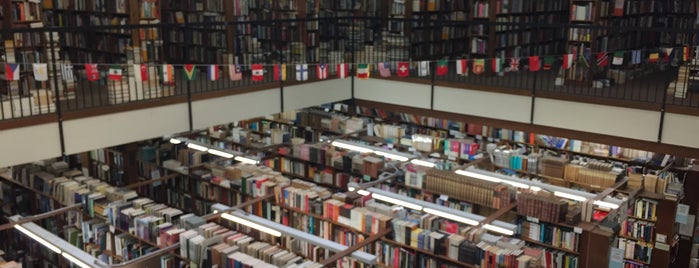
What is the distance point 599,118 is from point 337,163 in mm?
3782

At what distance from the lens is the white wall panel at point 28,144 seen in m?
6.73

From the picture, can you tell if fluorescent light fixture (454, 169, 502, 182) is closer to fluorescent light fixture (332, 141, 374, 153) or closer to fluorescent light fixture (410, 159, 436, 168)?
fluorescent light fixture (410, 159, 436, 168)

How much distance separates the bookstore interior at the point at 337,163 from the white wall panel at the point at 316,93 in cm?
28

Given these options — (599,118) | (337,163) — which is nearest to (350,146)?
(337,163)

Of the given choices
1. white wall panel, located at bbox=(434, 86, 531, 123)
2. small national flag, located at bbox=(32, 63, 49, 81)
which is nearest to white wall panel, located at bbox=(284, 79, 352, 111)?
white wall panel, located at bbox=(434, 86, 531, 123)

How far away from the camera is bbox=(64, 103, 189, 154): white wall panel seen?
7.37 metres

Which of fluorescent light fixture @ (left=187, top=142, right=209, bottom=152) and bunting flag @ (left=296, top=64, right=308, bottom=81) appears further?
fluorescent light fixture @ (left=187, top=142, right=209, bottom=152)

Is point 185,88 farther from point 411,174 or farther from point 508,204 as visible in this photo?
point 508,204

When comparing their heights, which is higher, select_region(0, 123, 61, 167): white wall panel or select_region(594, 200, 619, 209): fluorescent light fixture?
select_region(0, 123, 61, 167): white wall panel

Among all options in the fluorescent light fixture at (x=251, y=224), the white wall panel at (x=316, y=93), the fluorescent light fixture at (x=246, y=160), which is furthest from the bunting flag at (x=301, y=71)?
the fluorescent light fixture at (x=251, y=224)

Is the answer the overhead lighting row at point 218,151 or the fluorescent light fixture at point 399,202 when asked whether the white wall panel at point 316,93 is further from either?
the fluorescent light fixture at point 399,202

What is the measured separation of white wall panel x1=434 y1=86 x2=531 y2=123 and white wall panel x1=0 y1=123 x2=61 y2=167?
5.56 metres

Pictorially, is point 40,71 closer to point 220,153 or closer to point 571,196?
point 220,153

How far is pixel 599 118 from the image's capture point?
8.36 metres
